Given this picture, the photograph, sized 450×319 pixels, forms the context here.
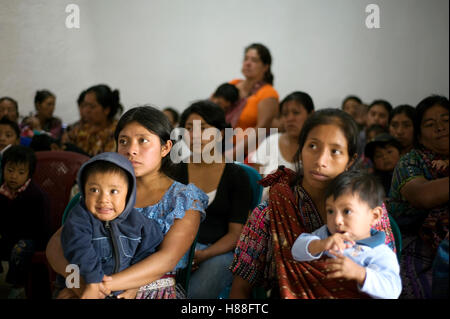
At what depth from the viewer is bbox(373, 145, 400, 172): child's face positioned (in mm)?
2385

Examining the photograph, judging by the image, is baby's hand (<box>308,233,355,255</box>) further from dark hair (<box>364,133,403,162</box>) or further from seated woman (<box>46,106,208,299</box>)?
dark hair (<box>364,133,403,162</box>)

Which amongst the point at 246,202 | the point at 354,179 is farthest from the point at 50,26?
the point at 354,179

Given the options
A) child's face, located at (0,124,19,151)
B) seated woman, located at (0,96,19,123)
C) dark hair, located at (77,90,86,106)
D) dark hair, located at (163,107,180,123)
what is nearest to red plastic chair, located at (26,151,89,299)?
seated woman, located at (0,96,19,123)

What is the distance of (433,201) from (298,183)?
42 cm

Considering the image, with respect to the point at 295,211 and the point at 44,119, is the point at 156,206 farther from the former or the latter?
the point at 44,119

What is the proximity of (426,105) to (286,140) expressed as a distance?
47.9 inches

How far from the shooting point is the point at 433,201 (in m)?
1.30

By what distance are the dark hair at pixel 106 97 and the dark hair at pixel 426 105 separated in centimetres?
218

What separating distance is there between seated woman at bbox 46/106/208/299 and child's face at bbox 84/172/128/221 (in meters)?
0.18

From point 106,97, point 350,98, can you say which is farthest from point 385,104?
point 106,97

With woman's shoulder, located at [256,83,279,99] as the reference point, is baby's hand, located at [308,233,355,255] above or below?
below

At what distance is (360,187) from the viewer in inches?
44.5

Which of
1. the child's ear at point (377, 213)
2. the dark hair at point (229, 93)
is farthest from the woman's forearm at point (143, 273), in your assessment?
the dark hair at point (229, 93)
